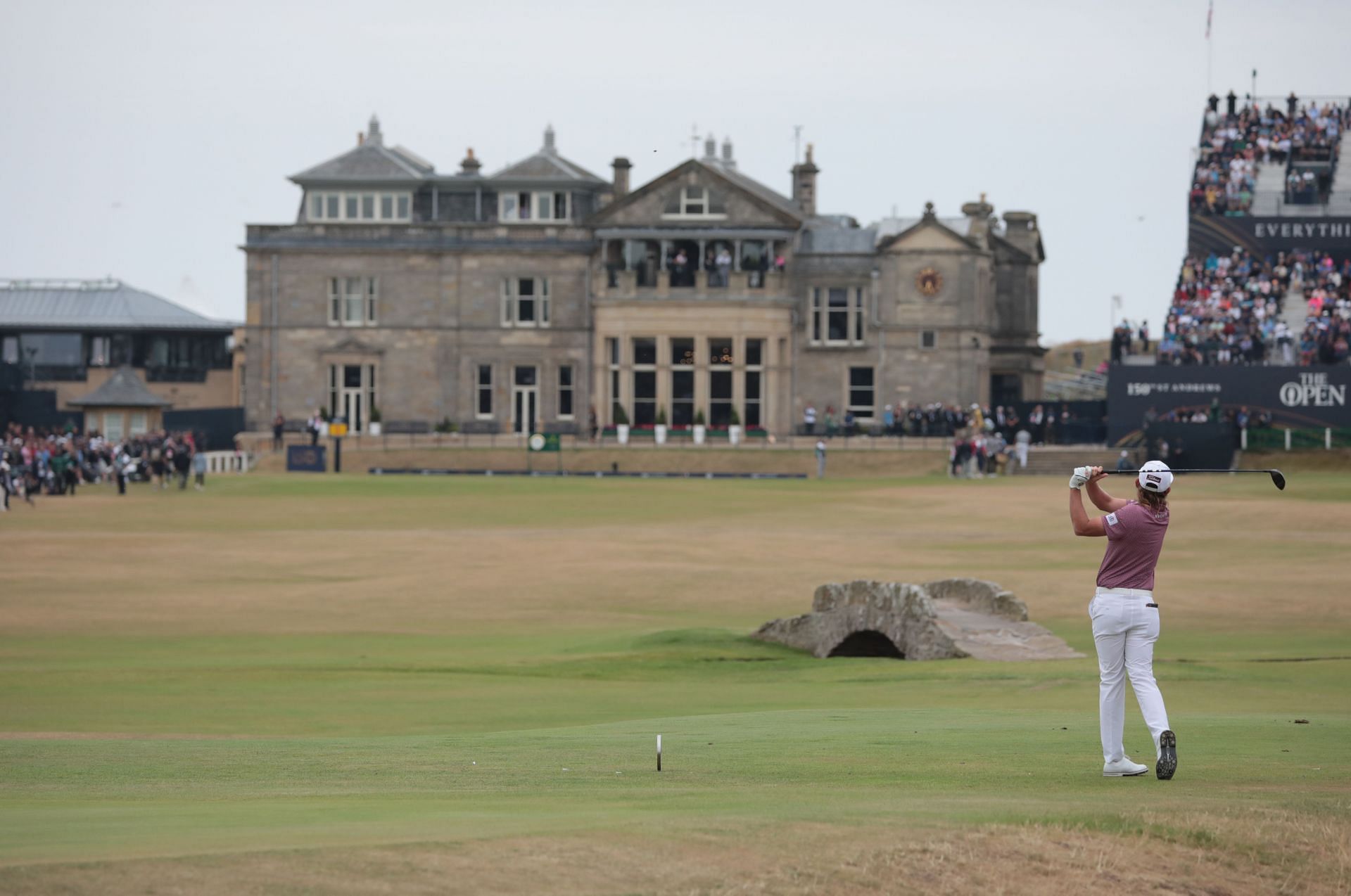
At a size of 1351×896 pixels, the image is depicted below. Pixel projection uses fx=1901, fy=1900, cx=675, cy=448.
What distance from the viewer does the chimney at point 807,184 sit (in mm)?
93375

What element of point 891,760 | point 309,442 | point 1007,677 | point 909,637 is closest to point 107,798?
point 891,760

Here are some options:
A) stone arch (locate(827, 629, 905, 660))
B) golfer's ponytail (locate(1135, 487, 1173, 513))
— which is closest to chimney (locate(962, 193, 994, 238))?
stone arch (locate(827, 629, 905, 660))

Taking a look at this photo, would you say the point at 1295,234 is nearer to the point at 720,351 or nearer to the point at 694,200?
the point at 720,351

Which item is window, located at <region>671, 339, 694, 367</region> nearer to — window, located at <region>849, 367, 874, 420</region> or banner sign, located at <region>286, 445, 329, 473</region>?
window, located at <region>849, 367, 874, 420</region>

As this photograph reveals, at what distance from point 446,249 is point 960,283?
23.2 meters

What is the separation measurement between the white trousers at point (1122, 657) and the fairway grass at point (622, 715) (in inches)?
17.2

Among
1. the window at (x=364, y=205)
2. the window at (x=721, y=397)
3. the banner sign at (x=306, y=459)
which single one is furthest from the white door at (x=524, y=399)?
the banner sign at (x=306, y=459)

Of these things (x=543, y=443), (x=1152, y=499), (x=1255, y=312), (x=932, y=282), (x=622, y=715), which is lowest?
(x=622, y=715)

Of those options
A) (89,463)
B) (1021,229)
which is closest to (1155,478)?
(89,463)

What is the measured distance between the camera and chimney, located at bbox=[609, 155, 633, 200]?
88812 mm

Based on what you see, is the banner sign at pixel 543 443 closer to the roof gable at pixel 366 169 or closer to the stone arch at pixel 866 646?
the roof gable at pixel 366 169

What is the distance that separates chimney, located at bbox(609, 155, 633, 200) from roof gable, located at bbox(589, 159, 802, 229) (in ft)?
13.4

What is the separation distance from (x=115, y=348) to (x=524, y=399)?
27015 mm

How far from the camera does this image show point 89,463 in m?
67.6
